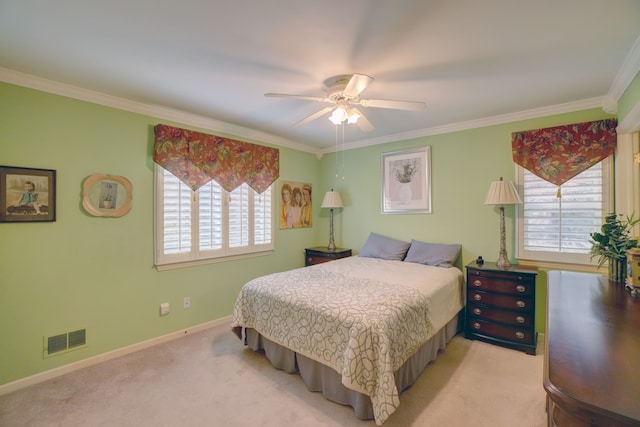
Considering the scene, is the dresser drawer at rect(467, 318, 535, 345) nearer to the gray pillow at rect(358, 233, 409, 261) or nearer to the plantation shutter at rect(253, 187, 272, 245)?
the gray pillow at rect(358, 233, 409, 261)

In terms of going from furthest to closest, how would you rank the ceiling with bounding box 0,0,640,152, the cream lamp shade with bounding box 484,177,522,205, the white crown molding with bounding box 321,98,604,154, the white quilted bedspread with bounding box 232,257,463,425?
the cream lamp shade with bounding box 484,177,522,205 < the white crown molding with bounding box 321,98,604,154 < the white quilted bedspread with bounding box 232,257,463,425 < the ceiling with bounding box 0,0,640,152

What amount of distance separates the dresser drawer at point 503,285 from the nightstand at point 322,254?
1.84 metres

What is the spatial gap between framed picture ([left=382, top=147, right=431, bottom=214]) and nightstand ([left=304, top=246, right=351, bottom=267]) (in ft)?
2.94

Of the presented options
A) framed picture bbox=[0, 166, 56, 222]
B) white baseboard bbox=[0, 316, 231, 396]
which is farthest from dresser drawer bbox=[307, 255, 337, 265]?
framed picture bbox=[0, 166, 56, 222]

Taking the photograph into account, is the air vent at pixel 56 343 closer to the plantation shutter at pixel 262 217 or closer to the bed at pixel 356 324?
the bed at pixel 356 324

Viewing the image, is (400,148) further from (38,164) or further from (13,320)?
(13,320)

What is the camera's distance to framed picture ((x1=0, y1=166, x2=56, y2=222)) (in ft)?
7.26

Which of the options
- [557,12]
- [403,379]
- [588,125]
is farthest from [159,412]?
[588,125]

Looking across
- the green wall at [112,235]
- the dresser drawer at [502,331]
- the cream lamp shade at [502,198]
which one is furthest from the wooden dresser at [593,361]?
the green wall at [112,235]

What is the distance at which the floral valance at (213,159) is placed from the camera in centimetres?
305

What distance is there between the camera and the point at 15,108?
2273 mm

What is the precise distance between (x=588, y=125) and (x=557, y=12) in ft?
6.00

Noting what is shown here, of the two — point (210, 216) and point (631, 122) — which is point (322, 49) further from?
point (631, 122)

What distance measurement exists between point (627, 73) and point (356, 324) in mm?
2838
